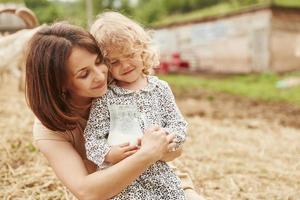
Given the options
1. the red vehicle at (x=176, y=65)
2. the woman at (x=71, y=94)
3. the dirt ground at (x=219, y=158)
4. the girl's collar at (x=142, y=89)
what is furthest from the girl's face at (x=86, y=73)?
the red vehicle at (x=176, y=65)

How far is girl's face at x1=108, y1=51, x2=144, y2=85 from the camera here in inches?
77.4

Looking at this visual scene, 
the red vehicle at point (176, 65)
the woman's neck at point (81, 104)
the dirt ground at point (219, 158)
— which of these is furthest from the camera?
the red vehicle at point (176, 65)

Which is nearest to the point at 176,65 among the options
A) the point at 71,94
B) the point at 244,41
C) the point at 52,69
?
the point at 244,41

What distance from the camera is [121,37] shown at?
6.39 ft

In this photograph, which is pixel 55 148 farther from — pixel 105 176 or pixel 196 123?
pixel 196 123

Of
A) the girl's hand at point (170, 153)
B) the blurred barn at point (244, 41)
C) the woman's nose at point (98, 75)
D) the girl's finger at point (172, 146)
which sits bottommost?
the blurred barn at point (244, 41)

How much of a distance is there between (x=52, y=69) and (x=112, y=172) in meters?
0.44

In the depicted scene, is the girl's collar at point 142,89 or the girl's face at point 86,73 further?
the girl's collar at point 142,89

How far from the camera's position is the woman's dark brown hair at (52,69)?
1804 mm

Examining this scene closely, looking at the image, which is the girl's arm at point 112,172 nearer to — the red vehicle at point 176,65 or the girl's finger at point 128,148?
the girl's finger at point 128,148

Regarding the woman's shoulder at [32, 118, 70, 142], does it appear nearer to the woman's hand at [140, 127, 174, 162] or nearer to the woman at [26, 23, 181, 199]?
the woman at [26, 23, 181, 199]

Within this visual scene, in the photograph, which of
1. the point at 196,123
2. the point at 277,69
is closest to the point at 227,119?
the point at 196,123

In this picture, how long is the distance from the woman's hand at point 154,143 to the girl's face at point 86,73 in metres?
0.25

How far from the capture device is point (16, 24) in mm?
8469
